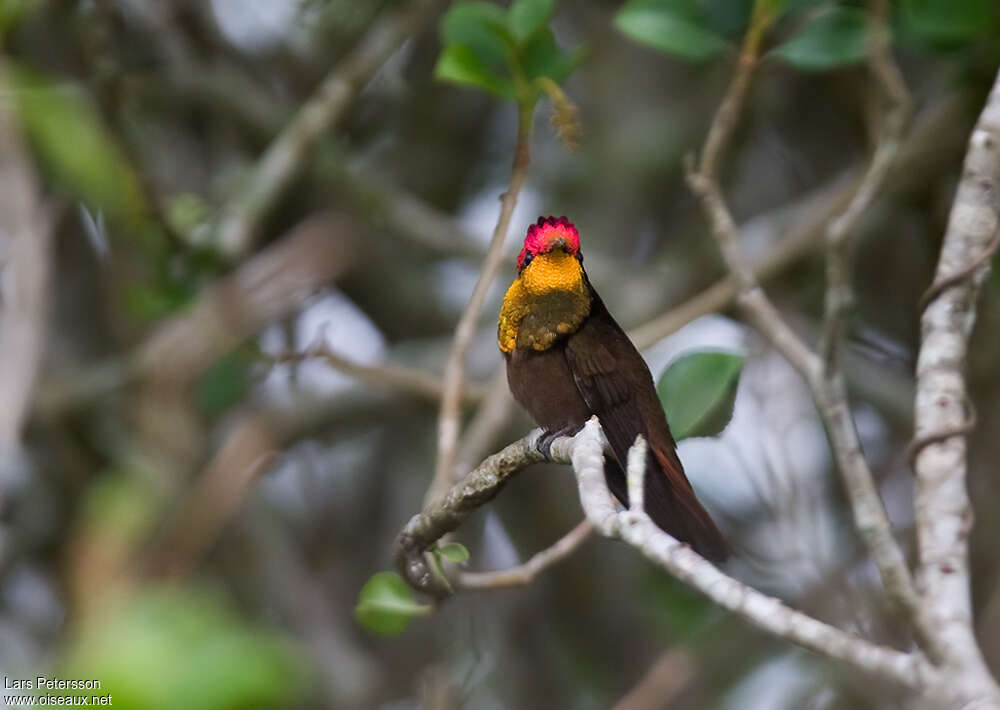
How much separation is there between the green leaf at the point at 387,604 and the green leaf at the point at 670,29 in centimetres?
137

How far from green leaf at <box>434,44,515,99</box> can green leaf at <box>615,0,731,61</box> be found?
1.21ft

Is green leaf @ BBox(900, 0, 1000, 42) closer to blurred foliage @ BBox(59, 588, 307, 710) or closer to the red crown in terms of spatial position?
the red crown

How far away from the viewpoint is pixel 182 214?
347 centimetres

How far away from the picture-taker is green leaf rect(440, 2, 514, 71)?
2520mm

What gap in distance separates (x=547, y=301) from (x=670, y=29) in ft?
2.71

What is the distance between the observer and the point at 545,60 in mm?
2561

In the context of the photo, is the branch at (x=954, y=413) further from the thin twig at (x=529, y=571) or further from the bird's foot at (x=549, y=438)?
the thin twig at (x=529, y=571)

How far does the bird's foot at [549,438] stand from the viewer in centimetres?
186

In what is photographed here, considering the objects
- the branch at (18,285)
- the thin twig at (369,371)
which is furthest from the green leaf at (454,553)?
the thin twig at (369,371)

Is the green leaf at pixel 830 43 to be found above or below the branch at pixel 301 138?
above

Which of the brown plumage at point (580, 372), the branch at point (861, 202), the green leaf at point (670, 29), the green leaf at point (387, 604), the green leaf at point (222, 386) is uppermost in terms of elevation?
the green leaf at point (670, 29)

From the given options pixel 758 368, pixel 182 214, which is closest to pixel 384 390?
pixel 182 214

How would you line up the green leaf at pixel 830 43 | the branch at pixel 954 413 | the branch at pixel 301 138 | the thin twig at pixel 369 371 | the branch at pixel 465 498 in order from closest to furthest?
the branch at pixel 954 413, the branch at pixel 465 498, the thin twig at pixel 369 371, the green leaf at pixel 830 43, the branch at pixel 301 138

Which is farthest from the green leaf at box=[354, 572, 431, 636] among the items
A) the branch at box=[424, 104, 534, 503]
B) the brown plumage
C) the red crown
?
the red crown
